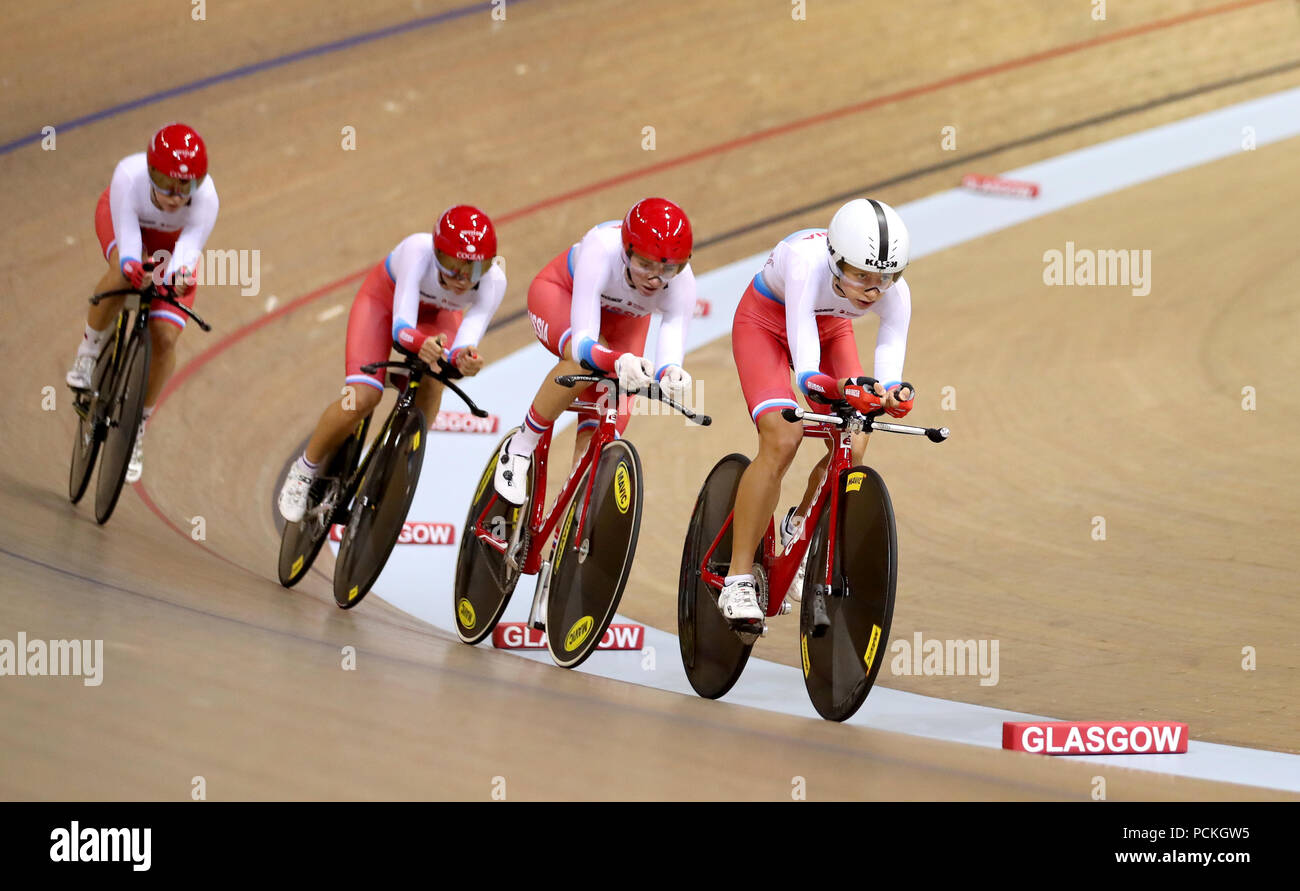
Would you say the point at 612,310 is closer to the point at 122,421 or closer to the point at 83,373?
the point at 122,421

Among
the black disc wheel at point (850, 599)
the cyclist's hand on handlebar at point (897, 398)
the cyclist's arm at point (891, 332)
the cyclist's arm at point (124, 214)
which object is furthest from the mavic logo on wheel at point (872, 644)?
the cyclist's arm at point (124, 214)

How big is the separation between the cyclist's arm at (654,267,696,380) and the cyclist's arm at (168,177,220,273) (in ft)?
5.36

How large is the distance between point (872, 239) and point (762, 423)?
439 mm

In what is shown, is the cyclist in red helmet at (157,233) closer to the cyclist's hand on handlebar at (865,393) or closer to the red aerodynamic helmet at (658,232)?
the red aerodynamic helmet at (658,232)

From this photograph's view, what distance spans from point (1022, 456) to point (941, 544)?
963 millimetres

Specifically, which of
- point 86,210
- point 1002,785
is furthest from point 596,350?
point 86,210

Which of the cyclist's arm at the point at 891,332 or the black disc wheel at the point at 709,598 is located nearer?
the cyclist's arm at the point at 891,332

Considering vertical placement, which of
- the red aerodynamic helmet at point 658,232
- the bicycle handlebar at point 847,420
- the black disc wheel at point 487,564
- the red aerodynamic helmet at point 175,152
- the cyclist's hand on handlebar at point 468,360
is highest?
the red aerodynamic helmet at point 175,152

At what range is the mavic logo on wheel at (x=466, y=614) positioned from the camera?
347cm

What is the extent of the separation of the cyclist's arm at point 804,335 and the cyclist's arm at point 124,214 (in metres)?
2.14

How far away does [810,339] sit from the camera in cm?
269
